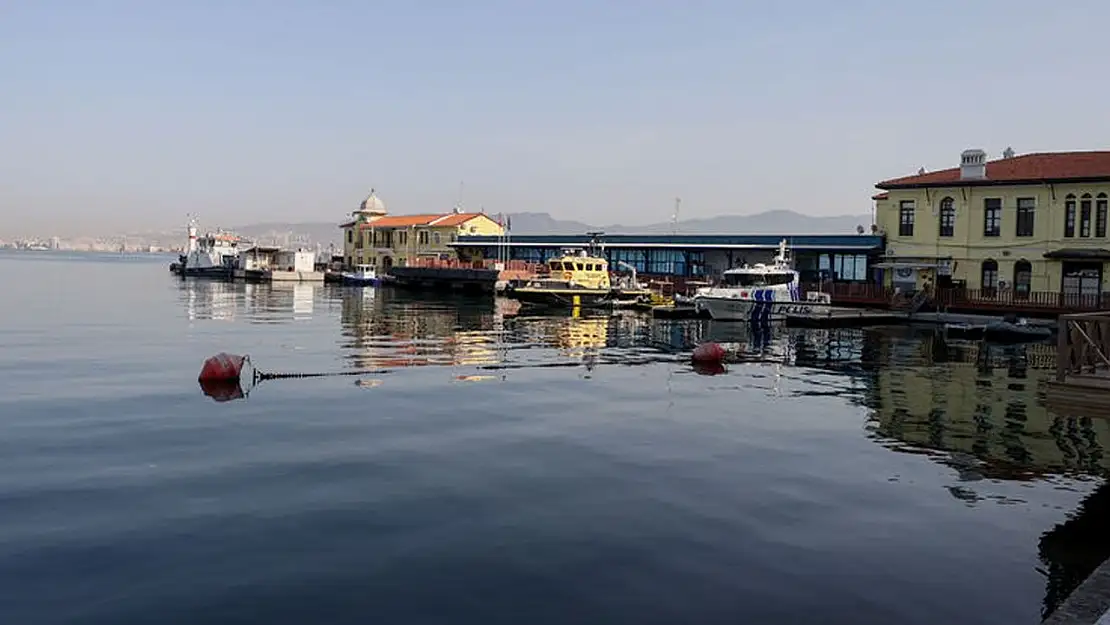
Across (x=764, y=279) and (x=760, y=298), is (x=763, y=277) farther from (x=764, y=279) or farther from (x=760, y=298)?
(x=760, y=298)

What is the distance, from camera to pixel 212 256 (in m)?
124

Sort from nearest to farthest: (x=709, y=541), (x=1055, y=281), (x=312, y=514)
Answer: (x=709, y=541) → (x=312, y=514) → (x=1055, y=281)

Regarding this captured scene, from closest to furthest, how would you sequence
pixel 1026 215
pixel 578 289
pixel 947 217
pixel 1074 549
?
1. pixel 1074 549
2. pixel 1026 215
3. pixel 947 217
4. pixel 578 289

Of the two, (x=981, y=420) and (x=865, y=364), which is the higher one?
(x=865, y=364)

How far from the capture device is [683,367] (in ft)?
111

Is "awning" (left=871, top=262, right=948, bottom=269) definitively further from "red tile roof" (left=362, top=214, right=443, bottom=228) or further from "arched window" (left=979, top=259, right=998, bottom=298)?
"red tile roof" (left=362, top=214, right=443, bottom=228)

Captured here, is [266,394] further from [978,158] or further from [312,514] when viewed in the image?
[978,158]

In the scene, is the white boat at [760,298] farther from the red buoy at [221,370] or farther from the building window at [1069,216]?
the red buoy at [221,370]

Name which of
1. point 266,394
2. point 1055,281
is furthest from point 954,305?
point 266,394

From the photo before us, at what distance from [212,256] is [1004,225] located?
98186mm

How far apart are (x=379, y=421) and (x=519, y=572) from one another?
35.3 feet

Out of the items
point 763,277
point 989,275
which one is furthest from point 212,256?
point 989,275

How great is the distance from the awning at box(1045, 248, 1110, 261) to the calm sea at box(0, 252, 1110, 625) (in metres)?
23.5

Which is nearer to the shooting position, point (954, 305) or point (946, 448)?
point (946, 448)
